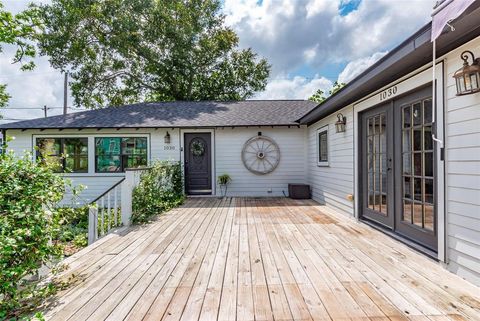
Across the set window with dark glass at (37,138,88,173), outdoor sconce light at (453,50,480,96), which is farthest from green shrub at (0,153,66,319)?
window with dark glass at (37,138,88,173)

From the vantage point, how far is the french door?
291cm

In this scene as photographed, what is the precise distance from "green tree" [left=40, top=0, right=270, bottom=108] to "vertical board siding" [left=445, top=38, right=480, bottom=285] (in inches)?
575

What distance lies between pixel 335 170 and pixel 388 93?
243 centimetres

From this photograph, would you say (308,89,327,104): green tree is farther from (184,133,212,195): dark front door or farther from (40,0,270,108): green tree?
(184,133,212,195): dark front door

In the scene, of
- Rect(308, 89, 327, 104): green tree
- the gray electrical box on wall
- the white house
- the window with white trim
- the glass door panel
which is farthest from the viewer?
Rect(308, 89, 327, 104): green tree

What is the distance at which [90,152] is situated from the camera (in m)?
7.90

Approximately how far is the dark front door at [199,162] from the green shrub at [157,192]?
1.61ft

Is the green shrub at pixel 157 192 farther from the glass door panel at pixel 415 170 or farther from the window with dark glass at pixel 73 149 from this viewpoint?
the glass door panel at pixel 415 170

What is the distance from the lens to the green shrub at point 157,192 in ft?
15.5

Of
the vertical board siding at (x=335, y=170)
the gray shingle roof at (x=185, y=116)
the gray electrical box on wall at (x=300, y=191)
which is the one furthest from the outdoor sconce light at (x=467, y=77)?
the gray shingle roof at (x=185, y=116)

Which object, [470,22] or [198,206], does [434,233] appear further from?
[198,206]

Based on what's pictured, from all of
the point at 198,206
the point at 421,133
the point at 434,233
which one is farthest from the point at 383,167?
the point at 198,206

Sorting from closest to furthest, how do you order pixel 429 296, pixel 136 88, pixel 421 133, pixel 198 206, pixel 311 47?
pixel 429 296 → pixel 421 133 → pixel 198 206 → pixel 311 47 → pixel 136 88

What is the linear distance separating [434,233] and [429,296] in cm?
101
